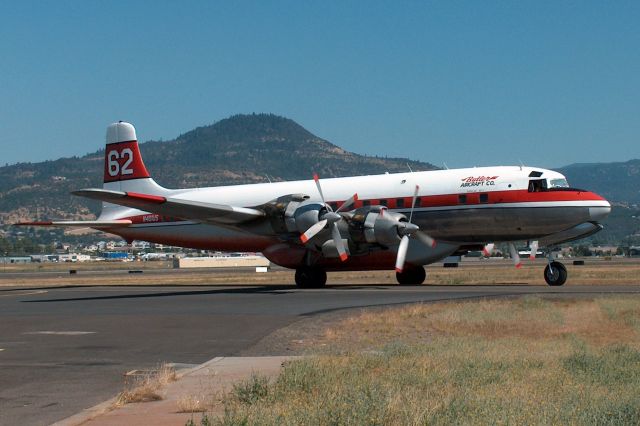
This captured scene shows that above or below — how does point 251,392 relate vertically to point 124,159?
below

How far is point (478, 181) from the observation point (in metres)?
36.9

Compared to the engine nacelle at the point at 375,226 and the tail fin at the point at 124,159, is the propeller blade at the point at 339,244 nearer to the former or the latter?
the engine nacelle at the point at 375,226

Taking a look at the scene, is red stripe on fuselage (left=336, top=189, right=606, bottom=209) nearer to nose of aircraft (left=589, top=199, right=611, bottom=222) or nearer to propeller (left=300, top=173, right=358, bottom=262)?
nose of aircraft (left=589, top=199, right=611, bottom=222)

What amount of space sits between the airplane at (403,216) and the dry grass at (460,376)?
13.4 m

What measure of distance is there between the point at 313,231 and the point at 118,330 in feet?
47.7

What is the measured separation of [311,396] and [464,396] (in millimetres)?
1879

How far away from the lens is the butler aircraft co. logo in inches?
1444

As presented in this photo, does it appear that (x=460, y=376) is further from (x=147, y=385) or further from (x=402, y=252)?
(x=402, y=252)

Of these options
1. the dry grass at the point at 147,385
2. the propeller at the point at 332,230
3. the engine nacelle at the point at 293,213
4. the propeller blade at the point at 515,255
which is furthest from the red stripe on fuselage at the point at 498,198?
the dry grass at the point at 147,385

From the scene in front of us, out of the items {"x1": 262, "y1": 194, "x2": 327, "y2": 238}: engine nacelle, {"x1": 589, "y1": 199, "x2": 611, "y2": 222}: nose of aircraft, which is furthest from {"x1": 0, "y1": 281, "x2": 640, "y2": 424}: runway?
{"x1": 589, "y1": 199, "x2": 611, "y2": 222}: nose of aircraft

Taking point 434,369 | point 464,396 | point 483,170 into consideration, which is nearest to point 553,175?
point 483,170

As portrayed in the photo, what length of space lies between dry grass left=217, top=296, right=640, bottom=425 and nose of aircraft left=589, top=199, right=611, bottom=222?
13.7 meters

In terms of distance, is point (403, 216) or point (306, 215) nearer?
point (306, 215)

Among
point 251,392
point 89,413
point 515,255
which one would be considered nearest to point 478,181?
point 515,255
